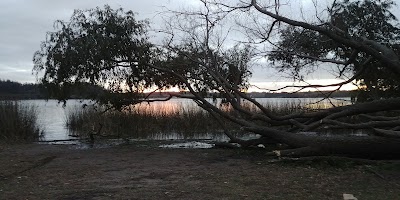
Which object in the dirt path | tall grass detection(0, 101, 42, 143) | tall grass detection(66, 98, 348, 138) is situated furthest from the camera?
tall grass detection(66, 98, 348, 138)

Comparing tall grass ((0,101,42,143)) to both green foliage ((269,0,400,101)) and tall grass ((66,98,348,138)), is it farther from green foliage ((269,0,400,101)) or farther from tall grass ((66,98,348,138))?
green foliage ((269,0,400,101))

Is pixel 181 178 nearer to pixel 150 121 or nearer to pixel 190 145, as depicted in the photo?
pixel 190 145

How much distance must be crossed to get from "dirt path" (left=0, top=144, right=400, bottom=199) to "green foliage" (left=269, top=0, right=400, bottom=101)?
3268 mm

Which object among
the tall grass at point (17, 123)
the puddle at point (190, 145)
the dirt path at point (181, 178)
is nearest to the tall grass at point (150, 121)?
the tall grass at point (17, 123)

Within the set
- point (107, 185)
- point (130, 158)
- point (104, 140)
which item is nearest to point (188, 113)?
point (104, 140)

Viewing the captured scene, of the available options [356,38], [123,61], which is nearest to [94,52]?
[123,61]

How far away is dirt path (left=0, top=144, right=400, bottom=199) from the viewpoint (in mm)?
6543

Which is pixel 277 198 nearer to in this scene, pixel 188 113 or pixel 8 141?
pixel 8 141

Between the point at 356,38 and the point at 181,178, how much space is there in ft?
22.2

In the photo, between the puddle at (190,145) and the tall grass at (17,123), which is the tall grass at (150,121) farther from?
the puddle at (190,145)

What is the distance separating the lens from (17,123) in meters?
16.7

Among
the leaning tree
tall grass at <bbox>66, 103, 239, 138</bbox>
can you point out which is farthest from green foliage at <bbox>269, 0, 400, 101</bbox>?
tall grass at <bbox>66, 103, 239, 138</bbox>

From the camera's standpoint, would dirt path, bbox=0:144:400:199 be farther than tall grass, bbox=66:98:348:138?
Result: No

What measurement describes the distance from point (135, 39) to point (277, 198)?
907 cm
